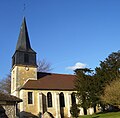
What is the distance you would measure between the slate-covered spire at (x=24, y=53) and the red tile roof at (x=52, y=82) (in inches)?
122

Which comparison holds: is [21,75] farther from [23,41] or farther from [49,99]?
[23,41]

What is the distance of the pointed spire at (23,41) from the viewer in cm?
3956

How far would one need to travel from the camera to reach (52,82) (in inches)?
1513

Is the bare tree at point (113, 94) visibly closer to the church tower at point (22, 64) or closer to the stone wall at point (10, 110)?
the stone wall at point (10, 110)

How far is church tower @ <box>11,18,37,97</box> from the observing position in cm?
3738

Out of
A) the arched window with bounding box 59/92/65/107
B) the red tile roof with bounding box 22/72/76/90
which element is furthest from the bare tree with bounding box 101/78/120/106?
the red tile roof with bounding box 22/72/76/90

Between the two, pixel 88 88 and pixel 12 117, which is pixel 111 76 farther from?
pixel 12 117

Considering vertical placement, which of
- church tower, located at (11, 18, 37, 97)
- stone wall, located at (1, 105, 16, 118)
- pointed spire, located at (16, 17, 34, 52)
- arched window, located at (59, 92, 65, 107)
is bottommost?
stone wall, located at (1, 105, 16, 118)

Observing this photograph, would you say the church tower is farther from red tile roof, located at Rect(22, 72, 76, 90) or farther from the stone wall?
the stone wall

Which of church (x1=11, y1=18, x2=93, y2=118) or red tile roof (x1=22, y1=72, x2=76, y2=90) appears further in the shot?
red tile roof (x1=22, y1=72, x2=76, y2=90)

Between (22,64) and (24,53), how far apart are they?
2063 mm

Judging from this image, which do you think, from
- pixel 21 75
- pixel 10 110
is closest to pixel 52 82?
pixel 21 75

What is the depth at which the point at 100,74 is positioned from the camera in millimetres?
32250

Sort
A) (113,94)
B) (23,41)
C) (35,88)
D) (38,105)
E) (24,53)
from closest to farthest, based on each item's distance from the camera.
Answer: (113,94), (38,105), (35,88), (24,53), (23,41)
